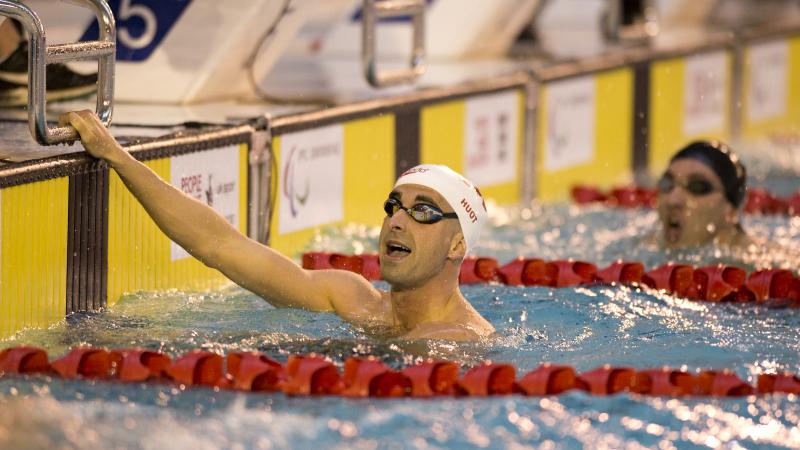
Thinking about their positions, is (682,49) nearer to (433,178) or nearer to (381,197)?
(381,197)

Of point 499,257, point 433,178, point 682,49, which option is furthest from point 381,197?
point 682,49

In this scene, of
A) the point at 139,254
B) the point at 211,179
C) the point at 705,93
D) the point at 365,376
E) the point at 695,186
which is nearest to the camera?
the point at 365,376

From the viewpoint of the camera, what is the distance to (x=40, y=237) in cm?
486

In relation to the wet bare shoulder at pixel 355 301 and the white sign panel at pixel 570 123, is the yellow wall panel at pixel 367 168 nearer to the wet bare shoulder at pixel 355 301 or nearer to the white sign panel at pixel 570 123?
the white sign panel at pixel 570 123

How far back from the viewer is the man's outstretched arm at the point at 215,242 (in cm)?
458

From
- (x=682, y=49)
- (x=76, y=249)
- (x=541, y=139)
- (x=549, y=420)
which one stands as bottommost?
(x=549, y=420)

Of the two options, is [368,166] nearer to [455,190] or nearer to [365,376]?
[455,190]

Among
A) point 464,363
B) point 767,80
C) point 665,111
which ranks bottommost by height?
point 464,363

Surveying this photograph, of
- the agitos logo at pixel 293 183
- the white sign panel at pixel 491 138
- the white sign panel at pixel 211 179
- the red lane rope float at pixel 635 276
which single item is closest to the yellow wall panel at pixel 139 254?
the white sign panel at pixel 211 179

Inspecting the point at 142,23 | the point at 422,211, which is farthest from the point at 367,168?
the point at 422,211

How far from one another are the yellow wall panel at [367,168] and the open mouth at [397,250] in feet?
6.44

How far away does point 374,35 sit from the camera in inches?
280

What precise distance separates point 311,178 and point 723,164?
166cm

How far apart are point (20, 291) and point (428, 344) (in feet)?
4.01
